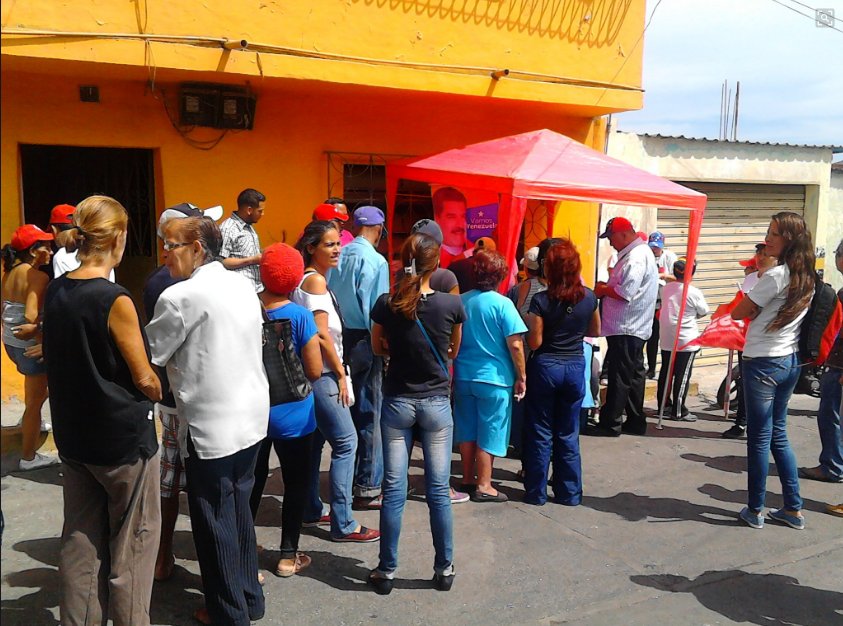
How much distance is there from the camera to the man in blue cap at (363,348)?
4988 mm

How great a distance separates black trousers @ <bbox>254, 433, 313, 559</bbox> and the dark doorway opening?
444cm

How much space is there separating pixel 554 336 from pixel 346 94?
3.87 metres

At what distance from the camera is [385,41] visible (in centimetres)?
754

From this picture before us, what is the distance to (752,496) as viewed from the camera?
5051 millimetres

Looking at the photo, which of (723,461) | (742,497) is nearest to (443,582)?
(742,497)

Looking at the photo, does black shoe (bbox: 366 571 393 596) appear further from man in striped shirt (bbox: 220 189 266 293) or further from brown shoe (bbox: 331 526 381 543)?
man in striped shirt (bbox: 220 189 266 293)

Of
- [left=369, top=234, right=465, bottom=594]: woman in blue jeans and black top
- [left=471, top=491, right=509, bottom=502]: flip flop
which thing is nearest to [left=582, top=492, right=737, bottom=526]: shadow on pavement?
[left=471, top=491, right=509, bottom=502]: flip flop

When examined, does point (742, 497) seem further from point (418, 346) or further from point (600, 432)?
point (418, 346)

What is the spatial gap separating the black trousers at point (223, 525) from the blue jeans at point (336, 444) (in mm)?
774

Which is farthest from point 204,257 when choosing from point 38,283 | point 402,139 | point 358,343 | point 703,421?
point 703,421

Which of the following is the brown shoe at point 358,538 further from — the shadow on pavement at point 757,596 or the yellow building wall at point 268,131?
the yellow building wall at point 268,131

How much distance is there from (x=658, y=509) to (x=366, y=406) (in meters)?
2.14

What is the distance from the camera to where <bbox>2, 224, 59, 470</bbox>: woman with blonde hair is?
5238mm

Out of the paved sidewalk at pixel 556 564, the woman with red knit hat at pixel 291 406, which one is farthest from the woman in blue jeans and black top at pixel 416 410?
the woman with red knit hat at pixel 291 406
